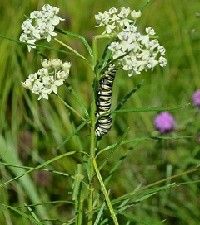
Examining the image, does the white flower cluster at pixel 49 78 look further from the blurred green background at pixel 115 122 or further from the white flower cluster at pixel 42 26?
the blurred green background at pixel 115 122

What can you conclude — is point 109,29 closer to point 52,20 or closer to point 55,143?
point 52,20

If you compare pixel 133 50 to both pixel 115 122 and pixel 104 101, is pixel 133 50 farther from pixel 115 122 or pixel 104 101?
pixel 115 122

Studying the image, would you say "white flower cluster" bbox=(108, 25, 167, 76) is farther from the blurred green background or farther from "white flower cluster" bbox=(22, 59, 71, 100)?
the blurred green background

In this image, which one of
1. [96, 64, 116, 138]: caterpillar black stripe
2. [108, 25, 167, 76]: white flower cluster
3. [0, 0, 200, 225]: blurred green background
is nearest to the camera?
[108, 25, 167, 76]: white flower cluster

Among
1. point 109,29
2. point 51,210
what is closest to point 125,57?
point 109,29

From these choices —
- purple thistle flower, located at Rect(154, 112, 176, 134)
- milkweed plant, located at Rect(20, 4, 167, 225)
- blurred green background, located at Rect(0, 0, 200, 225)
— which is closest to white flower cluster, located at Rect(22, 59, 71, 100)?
milkweed plant, located at Rect(20, 4, 167, 225)

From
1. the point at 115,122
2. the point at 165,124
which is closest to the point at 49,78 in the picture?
the point at 165,124
